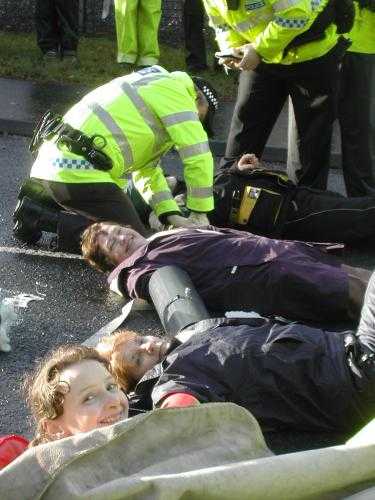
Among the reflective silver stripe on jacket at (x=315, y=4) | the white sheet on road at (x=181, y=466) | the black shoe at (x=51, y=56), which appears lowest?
the black shoe at (x=51, y=56)

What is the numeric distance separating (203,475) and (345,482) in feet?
1.24

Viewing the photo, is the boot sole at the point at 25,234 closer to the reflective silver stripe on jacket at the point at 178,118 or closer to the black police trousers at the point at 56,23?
the reflective silver stripe on jacket at the point at 178,118

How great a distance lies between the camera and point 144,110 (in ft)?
18.4

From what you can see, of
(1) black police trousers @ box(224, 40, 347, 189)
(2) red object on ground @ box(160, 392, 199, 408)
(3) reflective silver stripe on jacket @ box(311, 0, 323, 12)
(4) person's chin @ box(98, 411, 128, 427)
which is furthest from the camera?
(1) black police trousers @ box(224, 40, 347, 189)

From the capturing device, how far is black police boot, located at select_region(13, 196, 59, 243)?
18.5ft

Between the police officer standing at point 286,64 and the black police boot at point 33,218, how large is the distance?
117 cm

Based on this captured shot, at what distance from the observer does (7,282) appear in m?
5.20

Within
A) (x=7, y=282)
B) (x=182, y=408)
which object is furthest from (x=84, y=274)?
(x=182, y=408)

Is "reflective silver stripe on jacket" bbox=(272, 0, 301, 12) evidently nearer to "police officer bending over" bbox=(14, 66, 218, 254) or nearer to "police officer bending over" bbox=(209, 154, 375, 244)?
"police officer bending over" bbox=(14, 66, 218, 254)

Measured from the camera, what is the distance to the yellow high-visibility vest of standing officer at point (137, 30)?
30.6 feet

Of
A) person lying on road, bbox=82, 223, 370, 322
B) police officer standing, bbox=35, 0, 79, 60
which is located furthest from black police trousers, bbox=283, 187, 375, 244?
police officer standing, bbox=35, 0, 79, 60

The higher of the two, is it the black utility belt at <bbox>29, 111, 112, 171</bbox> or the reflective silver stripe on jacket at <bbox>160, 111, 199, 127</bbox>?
the reflective silver stripe on jacket at <bbox>160, 111, 199, 127</bbox>

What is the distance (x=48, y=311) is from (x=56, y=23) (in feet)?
19.5

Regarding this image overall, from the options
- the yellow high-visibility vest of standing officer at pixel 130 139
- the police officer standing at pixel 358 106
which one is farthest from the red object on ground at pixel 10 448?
the police officer standing at pixel 358 106
